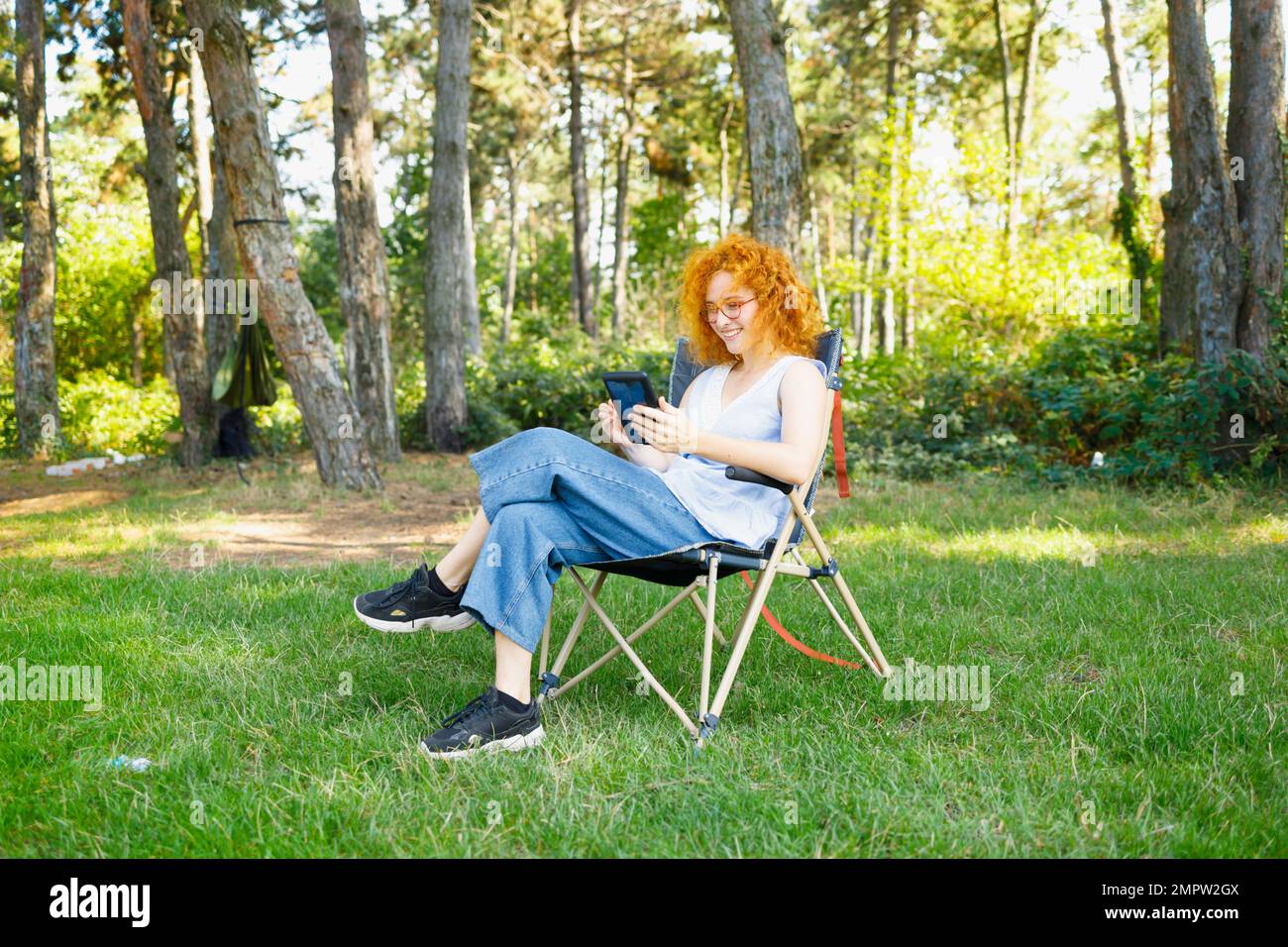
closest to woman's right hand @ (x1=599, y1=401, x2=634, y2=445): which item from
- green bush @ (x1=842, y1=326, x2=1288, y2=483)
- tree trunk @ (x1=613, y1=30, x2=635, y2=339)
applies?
green bush @ (x1=842, y1=326, x2=1288, y2=483)

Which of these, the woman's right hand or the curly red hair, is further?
the curly red hair

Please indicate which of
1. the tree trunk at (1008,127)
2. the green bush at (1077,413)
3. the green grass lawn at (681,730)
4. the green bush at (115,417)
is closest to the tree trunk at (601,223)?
the tree trunk at (1008,127)

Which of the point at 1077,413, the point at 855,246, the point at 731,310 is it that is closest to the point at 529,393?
the point at 1077,413

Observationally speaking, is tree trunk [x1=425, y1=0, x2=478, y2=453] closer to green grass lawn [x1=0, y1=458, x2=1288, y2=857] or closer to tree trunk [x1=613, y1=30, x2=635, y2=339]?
green grass lawn [x1=0, y1=458, x2=1288, y2=857]

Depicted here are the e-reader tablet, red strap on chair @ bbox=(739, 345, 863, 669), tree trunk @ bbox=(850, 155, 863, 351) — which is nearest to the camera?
the e-reader tablet

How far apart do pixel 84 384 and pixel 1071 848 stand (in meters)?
17.5

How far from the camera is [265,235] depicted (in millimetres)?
7758

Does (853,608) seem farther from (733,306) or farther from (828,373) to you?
(733,306)

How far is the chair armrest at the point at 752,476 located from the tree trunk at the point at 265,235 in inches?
222

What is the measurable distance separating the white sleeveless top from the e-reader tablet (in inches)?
9.5

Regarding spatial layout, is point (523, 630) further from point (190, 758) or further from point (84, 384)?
point (84, 384)

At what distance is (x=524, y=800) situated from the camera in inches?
102

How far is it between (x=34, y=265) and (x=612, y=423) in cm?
1209

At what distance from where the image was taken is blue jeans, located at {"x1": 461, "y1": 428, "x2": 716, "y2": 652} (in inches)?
119
